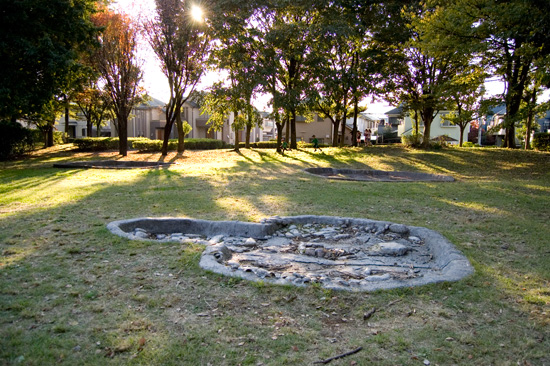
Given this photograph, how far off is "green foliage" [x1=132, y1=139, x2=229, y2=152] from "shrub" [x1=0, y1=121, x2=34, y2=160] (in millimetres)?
6050

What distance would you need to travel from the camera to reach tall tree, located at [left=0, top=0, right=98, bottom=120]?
1196cm

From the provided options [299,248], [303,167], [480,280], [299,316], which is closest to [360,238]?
[299,248]

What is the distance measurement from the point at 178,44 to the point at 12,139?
9.60 metres

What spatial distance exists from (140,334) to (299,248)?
274cm

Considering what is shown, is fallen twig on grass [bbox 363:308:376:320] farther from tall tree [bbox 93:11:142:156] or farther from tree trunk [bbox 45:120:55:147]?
tree trunk [bbox 45:120:55:147]

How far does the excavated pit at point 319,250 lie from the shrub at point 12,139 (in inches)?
680

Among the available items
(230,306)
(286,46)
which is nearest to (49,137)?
(286,46)

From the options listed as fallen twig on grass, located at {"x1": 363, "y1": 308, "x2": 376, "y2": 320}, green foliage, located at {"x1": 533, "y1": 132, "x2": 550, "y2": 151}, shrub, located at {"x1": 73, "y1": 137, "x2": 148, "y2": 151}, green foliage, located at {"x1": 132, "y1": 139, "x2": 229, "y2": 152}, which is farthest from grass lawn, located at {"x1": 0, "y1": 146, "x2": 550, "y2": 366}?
shrub, located at {"x1": 73, "y1": 137, "x2": 148, "y2": 151}

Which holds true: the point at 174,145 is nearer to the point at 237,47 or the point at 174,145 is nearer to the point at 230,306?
the point at 237,47

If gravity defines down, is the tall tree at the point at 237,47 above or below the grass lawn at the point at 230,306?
above

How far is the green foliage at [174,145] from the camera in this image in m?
24.8

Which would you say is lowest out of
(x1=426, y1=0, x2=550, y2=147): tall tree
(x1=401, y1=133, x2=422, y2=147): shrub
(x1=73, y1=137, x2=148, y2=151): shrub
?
(x1=73, y1=137, x2=148, y2=151): shrub

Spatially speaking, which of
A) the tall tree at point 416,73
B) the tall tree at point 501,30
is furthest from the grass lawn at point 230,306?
the tall tree at point 416,73

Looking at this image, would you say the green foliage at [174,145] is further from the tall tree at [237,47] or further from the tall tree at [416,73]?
the tall tree at [416,73]
